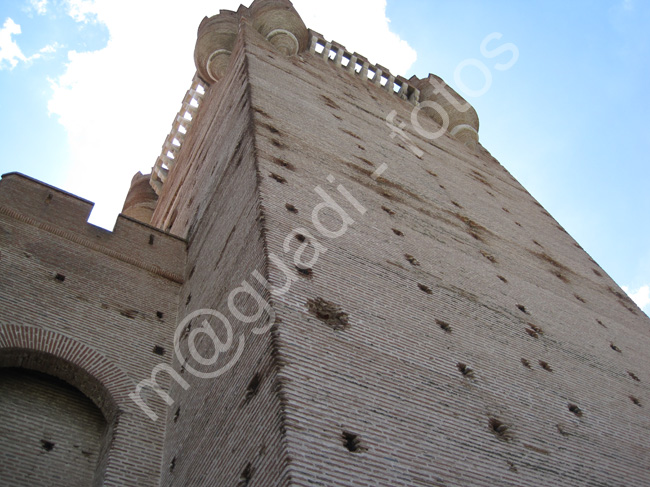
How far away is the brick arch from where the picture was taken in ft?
19.6

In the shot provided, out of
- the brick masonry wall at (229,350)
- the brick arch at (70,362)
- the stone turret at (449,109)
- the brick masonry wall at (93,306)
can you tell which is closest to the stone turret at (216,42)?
the brick masonry wall at (229,350)

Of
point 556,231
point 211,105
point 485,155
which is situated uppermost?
point 485,155

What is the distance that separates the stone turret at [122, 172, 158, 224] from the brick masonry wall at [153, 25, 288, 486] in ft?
23.7

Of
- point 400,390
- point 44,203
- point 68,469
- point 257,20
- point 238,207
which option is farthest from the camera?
point 257,20

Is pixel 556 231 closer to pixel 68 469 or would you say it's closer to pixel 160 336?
pixel 160 336

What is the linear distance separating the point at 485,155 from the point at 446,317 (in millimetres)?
10642

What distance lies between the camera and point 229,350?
5.28m

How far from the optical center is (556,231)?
12508 millimetres

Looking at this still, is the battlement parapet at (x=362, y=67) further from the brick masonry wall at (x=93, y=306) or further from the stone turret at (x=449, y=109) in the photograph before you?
the brick masonry wall at (x=93, y=306)

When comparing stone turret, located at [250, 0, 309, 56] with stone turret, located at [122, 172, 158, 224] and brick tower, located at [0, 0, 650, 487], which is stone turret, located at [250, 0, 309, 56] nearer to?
brick tower, located at [0, 0, 650, 487]

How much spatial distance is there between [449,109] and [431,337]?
12488 mm

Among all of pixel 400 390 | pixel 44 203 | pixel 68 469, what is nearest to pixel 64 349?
pixel 68 469

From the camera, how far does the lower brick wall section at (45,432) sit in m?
5.39

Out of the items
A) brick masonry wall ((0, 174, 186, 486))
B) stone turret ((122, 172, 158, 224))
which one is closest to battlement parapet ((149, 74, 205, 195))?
stone turret ((122, 172, 158, 224))
